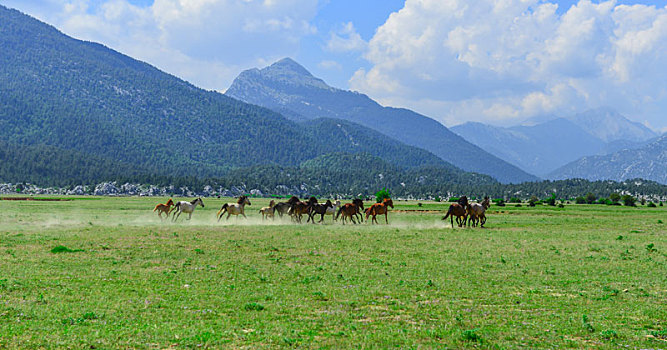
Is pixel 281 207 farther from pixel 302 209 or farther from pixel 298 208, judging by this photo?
pixel 302 209

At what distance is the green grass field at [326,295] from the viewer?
36.3ft

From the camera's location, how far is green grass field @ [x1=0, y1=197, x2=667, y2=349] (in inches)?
436

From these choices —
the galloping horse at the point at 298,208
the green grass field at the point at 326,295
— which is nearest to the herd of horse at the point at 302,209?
the galloping horse at the point at 298,208

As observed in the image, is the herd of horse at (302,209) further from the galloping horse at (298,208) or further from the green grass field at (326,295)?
the green grass field at (326,295)

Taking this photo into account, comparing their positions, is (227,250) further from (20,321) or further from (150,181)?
(150,181)

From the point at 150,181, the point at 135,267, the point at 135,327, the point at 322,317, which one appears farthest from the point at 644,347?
the point at 150,181

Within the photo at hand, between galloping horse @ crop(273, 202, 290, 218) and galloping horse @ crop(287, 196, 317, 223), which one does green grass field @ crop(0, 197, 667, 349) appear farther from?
galloping horse @ crop(273, 202, 290, 218)

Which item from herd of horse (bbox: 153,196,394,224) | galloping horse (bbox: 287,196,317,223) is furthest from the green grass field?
galloping horse (bbox: 287,196,317,223)

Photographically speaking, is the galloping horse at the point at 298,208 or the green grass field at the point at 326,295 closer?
the green grass field at the point at 326,295

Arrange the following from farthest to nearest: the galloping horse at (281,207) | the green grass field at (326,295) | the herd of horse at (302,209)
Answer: the galloping horse at (281,207) < the herd of horse at (302,209) < the green grass field at (326,295)

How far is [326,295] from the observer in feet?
51.2

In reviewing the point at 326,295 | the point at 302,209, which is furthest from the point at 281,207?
the point at 326,295

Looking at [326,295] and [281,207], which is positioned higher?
[281,207]

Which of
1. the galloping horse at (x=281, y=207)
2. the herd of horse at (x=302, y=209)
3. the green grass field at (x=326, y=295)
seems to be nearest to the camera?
the green grass field at (x=326, y=295)
